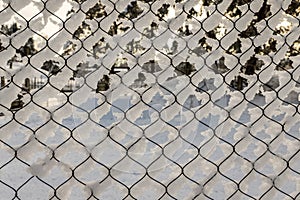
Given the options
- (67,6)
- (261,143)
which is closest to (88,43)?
(67,6)

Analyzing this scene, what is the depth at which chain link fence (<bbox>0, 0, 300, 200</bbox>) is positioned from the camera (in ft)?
4.59

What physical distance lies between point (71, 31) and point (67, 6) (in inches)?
5.5

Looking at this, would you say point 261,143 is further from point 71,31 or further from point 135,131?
point 71,31

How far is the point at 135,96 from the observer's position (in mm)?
1504

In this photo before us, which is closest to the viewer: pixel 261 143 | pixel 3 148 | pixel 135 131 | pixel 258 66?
pixel 3 148

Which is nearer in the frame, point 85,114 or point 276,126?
point 85,114

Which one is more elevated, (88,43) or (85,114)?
(88,43)

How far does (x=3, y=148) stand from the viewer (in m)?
1.38

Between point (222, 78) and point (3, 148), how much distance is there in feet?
2.53

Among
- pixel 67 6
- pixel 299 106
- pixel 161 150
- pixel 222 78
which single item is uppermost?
pixel 67 6

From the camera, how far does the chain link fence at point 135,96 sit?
140cm

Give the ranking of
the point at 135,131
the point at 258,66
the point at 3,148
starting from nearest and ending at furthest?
the point at 3,148, the point at 135,131, the point at 258,66

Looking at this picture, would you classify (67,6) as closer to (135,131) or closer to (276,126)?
(135,131)

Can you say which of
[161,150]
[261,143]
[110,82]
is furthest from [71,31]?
[261,143]
